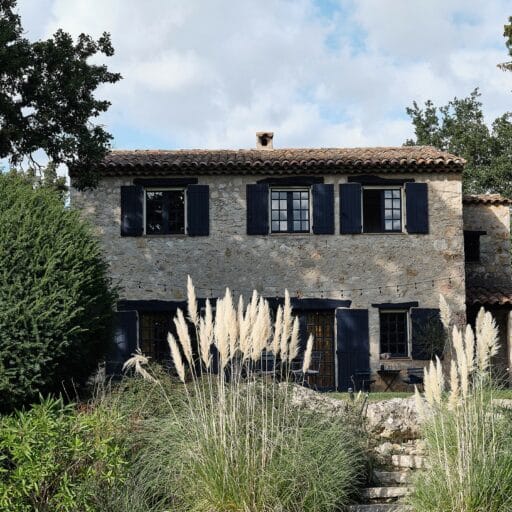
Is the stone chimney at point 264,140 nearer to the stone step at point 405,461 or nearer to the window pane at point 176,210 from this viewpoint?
the window pane at point 176,210

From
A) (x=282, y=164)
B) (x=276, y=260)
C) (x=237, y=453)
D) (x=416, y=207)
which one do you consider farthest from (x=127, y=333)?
(x=237, y=453)

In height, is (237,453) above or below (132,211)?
below

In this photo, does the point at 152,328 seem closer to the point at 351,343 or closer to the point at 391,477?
the point at 351,343

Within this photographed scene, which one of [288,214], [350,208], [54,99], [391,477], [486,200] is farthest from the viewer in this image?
[486,200]

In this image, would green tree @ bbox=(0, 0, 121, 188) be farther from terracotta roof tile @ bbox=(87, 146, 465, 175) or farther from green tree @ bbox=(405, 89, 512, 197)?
green tree @ bbox=(405, 89, 512, 197)

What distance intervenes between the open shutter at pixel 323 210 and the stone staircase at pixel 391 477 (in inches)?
388

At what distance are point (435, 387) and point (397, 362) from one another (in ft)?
39.3

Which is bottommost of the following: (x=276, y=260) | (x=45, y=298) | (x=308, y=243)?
(x=45, y=298)

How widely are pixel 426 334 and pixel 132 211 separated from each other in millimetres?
6958

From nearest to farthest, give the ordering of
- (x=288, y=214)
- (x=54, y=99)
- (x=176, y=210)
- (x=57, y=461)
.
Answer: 1. (x=57, y=461)
2. (x=54, y=99)
3. (x=288, y=214)
4. (x=176, y=210)

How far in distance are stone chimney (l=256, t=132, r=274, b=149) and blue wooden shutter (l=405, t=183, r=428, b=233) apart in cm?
378

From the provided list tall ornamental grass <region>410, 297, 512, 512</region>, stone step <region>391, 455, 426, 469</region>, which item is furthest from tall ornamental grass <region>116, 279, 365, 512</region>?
stone step <region>391, 455, 426, 469</region>

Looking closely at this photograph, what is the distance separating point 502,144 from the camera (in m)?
30.7

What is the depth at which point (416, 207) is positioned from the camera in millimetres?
18969
